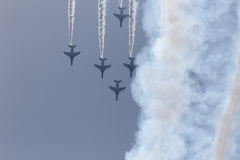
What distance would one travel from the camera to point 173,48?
304ft

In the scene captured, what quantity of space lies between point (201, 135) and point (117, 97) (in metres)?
30.6

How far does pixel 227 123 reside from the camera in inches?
3221

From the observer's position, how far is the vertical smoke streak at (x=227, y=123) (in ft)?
265

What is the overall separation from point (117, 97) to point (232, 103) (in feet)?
119

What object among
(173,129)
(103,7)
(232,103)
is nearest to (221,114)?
(232,103)

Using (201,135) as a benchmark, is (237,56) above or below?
above

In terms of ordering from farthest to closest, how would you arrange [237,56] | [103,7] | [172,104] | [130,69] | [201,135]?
[130,69] < [103,7] < [172,104] < [201,135] < [237,56]

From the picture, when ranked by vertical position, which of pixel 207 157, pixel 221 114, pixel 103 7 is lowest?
pixel 207 157

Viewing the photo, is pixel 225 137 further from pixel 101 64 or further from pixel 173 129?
pixel 101 64

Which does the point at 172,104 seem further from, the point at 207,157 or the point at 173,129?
the point at 207,157

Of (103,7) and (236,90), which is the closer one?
(236,90)

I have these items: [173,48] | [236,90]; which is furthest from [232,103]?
[173,48]

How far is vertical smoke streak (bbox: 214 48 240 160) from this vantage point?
80625mm

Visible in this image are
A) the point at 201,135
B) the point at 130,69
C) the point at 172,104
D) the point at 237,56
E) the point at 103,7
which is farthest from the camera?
the point at 130,69
